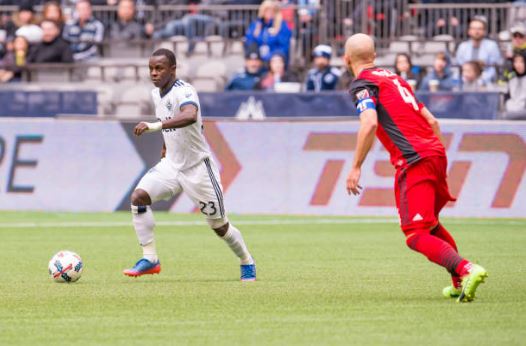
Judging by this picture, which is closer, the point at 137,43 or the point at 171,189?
the point at 171,189

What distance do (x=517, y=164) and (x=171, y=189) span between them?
8746 millimetres

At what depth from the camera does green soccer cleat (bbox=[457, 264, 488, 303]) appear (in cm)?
898

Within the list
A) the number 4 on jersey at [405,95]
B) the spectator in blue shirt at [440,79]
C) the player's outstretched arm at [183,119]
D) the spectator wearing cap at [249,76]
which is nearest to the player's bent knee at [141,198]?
the player's outstretched arm at [183,119]

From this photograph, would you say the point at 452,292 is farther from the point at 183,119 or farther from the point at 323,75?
the point at 323,75

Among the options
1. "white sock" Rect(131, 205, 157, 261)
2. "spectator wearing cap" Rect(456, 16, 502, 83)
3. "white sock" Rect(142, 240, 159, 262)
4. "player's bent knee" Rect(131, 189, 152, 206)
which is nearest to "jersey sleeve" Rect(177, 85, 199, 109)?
"player's bent knee" Rect(131, 189, 152, 206)

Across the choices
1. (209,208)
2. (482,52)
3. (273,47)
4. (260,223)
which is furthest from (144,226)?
(273,47)

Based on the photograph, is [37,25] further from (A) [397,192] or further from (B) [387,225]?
(A) [397,192]

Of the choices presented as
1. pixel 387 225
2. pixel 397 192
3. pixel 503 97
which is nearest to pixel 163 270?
pixel 397 192

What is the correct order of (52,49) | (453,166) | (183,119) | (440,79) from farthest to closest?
(52,49)
(440,79)
(453,166)
(183,119)

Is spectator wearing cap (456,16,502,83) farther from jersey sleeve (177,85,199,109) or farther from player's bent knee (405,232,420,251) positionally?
player's bent knee (405,232,420,251)

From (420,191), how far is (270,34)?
14.8 metres

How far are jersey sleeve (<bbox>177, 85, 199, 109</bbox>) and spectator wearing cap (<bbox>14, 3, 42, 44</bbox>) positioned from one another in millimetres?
16277

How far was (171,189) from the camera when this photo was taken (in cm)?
1137

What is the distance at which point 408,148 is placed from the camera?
9.55m
